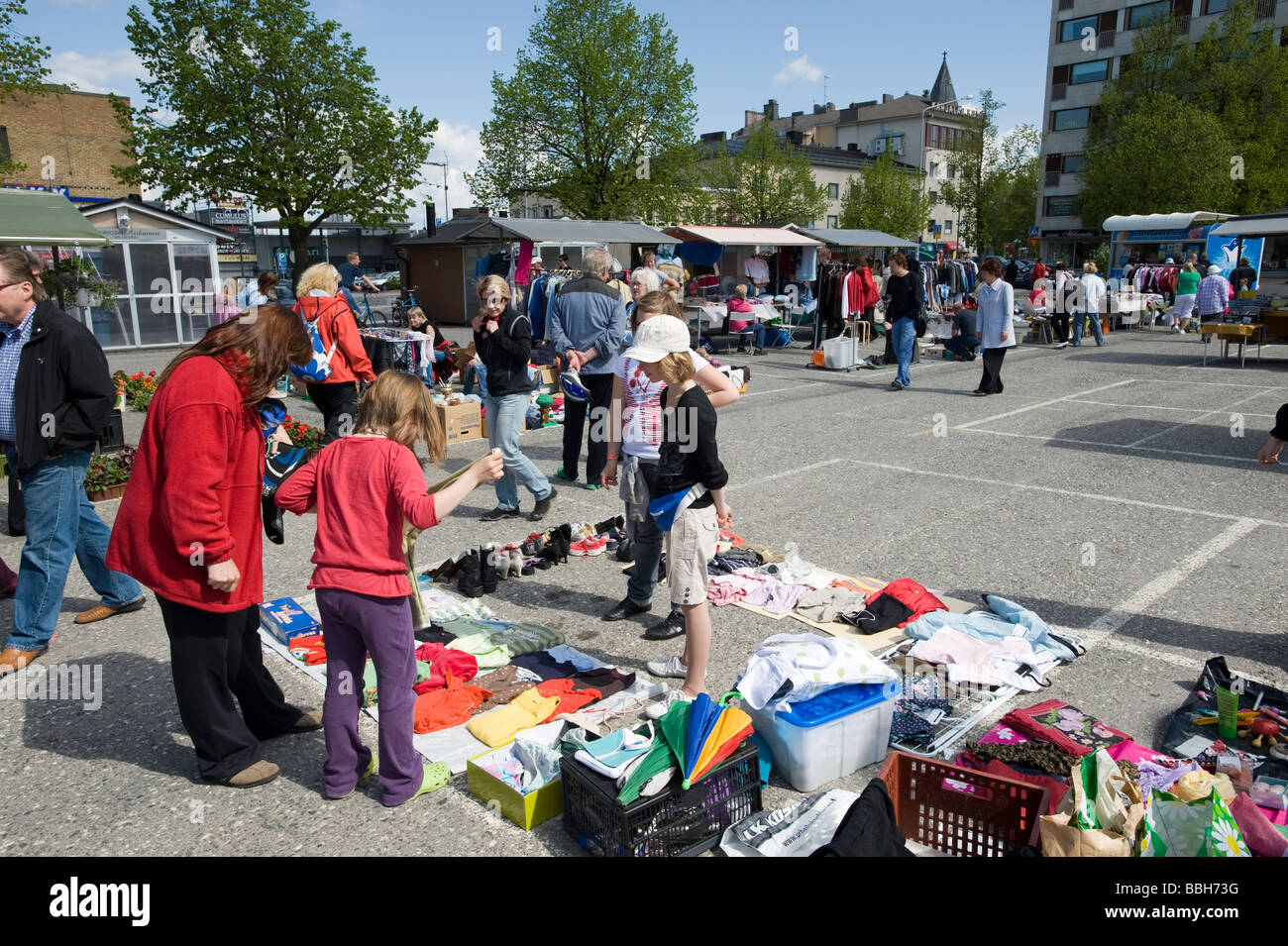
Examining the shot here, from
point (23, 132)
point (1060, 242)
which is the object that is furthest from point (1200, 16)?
point (23, 132)

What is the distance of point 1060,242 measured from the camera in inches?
2419

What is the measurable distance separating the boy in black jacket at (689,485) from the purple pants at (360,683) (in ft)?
3.91

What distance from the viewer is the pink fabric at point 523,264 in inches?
734

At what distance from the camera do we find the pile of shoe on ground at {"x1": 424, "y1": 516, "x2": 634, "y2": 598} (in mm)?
5922

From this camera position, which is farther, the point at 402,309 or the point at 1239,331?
the point at 402,309

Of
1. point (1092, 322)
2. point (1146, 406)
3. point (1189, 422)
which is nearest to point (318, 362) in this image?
point (1189, 422)

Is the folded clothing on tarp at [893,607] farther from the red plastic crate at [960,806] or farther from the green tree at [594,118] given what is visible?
the green tree at [594,118]

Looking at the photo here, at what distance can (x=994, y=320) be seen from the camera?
12.9 metres

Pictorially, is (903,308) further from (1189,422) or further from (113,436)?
(113,436)

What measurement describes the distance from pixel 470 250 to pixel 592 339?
19655 millimetres

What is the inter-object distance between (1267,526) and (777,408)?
6.66 metres

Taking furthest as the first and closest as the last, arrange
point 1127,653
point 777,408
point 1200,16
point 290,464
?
point 1200,16 < point 777,408 < point 1127,653 < point 290,464

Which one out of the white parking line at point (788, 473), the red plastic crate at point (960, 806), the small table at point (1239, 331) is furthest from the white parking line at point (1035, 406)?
the red plastic crate at point (960, 806)

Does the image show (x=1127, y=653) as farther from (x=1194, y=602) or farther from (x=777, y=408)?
(x=777, y=408)
